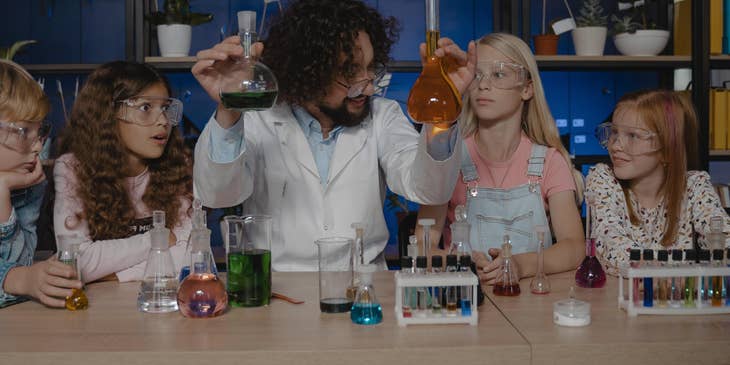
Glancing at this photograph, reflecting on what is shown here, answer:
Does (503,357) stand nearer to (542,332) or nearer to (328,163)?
(542,332)

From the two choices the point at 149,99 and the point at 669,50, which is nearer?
the point at 149,99

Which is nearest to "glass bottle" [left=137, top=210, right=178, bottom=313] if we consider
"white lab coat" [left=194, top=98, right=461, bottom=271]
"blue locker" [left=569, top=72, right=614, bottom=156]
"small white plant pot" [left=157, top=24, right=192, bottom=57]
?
"white lab coat" [left=194, top=98, right=461, bottom=271]

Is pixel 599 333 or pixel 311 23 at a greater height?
pixel 311 23

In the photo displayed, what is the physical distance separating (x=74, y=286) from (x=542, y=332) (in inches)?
35.1

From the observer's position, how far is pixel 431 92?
1506 millimetres

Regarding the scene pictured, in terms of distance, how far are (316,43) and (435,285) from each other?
96 centimetres

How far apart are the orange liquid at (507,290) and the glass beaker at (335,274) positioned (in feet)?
1.06

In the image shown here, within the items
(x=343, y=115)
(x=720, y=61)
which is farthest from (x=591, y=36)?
(x=343, y=115)

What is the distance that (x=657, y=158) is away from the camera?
225cm

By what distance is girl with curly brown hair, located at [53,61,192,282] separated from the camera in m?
2.06

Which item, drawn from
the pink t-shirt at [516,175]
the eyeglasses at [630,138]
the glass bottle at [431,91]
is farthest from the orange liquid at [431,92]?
the eyeglasses at [630,138]

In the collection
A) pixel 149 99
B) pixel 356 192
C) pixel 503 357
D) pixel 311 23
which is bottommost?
pixel 503 357

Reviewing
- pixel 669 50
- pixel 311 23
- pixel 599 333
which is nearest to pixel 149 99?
pixel 311 23

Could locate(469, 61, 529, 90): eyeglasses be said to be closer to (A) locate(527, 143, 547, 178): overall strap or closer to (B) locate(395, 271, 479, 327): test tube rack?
(A) locate(527, 143, 547, 178): overall strap
